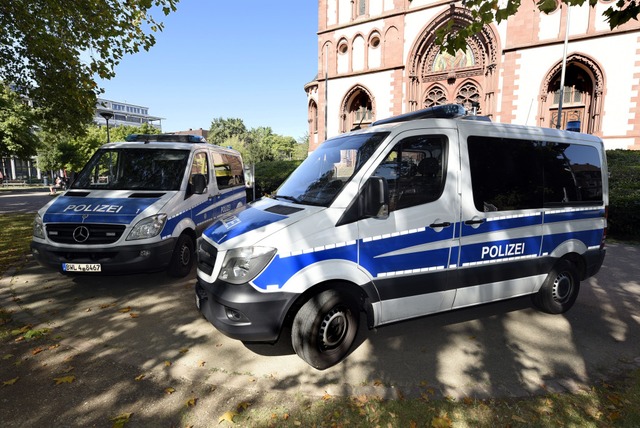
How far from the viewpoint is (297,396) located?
3.01 meters

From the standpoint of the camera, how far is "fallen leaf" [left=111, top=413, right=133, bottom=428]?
105 inches

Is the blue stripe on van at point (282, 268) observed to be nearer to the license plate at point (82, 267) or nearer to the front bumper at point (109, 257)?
the front bumper at point (109, 257)

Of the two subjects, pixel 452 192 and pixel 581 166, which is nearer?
pixel 452 192

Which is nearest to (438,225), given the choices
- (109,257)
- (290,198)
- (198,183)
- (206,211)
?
(290,198)

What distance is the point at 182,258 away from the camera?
5.96 meters

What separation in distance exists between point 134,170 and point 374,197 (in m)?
4.70

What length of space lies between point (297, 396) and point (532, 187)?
11.2ft

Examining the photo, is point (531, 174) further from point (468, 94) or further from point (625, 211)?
point (468, 94)

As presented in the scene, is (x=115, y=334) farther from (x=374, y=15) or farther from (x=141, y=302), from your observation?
(x=374, y=15)

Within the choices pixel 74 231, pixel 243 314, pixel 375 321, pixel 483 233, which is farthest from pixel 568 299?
pixel 74 231

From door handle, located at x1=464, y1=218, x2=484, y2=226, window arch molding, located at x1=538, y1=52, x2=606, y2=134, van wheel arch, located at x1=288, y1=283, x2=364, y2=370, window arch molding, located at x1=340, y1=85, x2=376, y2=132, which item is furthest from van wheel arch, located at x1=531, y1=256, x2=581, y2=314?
window arch molding, located at x1=340, y1=85, x2=376, y2=132

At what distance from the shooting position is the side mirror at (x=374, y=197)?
3.21 metres

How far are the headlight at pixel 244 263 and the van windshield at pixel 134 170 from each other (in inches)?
124

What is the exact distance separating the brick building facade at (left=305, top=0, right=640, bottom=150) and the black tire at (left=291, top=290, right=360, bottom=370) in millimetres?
15027
